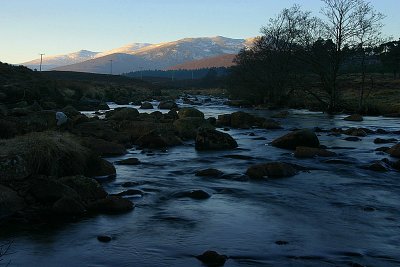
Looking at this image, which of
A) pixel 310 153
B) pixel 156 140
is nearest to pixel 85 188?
pixel 310 153

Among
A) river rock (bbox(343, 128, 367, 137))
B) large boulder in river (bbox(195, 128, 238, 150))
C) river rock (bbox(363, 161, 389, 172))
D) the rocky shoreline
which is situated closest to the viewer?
the rocky shoreline

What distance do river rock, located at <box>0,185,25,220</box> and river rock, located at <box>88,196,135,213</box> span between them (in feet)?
4.94

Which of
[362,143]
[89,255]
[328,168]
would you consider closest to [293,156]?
[328,168]

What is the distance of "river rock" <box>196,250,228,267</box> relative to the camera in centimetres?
701

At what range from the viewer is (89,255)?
7336mm

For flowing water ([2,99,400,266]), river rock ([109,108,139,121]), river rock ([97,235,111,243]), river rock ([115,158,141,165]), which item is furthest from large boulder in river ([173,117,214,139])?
river rock ([97,235,111,243])

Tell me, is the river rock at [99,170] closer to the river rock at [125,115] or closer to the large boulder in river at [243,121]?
the large boulder in river at [243,121]

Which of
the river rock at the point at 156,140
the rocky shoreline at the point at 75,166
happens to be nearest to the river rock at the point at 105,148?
the rocky shoreline at the point at 75,166

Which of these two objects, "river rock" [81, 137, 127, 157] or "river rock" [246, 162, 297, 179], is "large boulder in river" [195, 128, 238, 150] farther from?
"river rock" [246, 162, 297, 179]

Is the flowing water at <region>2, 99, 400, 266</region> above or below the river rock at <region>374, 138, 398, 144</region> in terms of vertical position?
below

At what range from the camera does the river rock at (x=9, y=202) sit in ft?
30.0

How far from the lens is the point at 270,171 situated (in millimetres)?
13594

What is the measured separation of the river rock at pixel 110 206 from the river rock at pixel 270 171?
4.87 metres

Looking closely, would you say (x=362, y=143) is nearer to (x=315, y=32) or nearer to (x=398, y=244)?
(x=398, y=244)
